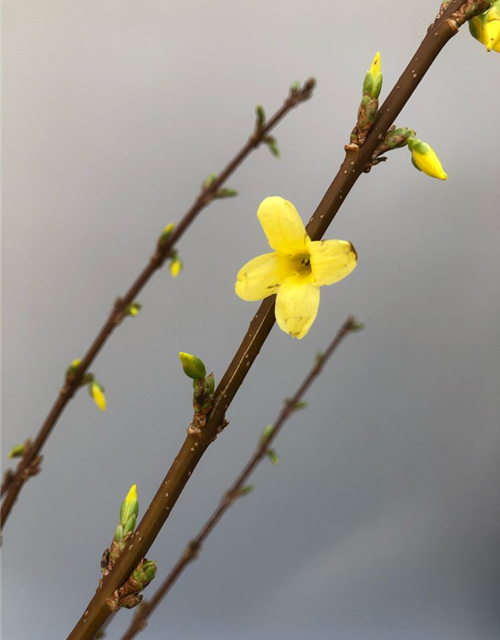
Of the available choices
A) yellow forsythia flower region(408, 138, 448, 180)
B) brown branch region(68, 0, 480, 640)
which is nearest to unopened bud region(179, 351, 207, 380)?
brown branch region(68, 0, 480, 640)

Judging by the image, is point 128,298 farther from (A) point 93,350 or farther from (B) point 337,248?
(B) point 337,248

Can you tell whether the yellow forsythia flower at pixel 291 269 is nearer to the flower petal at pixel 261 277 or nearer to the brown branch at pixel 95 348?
the flower petal at pixel 261 277

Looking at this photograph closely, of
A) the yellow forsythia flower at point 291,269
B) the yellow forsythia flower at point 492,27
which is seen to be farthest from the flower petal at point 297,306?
the yellow forsythia flower at point 492,27

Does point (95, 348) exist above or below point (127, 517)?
above

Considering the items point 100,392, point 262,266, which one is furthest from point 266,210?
point 100,392

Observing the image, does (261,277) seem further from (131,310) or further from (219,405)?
(131,310)

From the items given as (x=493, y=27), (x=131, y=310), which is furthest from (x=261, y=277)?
(x=131, y=310)

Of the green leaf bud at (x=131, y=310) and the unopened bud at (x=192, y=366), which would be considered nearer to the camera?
the unopened bud at (x=192, y=366)
